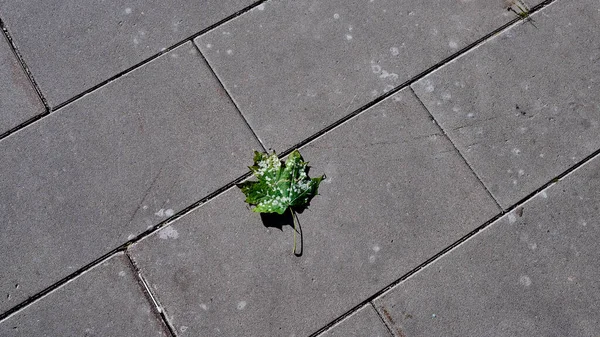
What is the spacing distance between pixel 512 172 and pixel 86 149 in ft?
6.60

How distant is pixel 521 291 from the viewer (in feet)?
9.20

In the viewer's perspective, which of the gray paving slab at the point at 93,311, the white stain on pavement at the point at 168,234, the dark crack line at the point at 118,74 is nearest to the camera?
the gray paving slab at the point at 93,311

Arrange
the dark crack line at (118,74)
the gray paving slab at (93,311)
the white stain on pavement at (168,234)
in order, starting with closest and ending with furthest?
1. the gray paving slab at (93,311)
2. the white stain on pavement at (168,234)
3. the dark crack line at (118,74)

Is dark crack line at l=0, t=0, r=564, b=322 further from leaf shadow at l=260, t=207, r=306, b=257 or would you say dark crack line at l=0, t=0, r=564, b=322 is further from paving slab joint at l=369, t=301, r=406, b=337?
leaf shadow at l=260, t=207, r=306, b=257

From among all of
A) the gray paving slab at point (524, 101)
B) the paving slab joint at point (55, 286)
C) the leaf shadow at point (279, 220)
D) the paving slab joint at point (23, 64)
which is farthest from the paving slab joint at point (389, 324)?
the paving slab joint at point (23, 64)

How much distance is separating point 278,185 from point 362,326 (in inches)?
28.7

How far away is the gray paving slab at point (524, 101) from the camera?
9.77 ft

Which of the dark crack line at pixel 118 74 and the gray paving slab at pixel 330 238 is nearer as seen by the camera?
the gray paving slab at pixel 330 238

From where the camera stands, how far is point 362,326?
275cm

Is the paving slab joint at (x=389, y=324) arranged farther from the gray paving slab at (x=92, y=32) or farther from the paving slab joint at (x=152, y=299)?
→ the gray paving slab at (x=92, y=32)

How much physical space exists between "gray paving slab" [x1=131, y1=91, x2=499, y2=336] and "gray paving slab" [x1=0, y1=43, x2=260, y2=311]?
16 centimetres

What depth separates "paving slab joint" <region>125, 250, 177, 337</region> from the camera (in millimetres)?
2705

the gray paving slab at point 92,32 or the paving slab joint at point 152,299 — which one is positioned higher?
the gray paving slab at point 92,32

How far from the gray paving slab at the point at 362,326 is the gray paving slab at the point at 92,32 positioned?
1.58 meters
